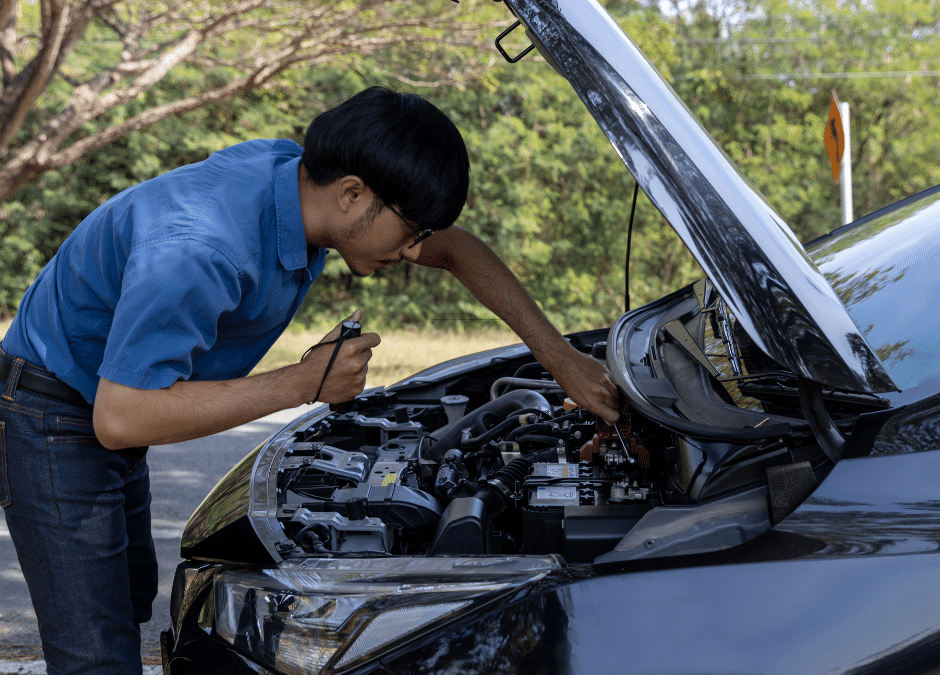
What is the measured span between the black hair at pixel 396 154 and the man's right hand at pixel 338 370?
297mm

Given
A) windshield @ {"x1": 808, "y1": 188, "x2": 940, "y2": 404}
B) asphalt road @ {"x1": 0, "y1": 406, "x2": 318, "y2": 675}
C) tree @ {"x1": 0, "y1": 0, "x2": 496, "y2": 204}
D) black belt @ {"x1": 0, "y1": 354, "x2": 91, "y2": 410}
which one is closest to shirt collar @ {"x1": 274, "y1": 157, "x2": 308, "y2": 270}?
black belt @ {"x1": 0, "y1": 354, "x2": 91, "y2": 410}

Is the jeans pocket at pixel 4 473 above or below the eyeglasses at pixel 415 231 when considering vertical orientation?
below

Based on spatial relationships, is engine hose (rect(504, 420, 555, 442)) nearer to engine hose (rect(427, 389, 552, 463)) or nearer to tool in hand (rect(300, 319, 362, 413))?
engine hose (rect(427, 389, 552, 463))

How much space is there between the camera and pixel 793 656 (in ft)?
3.91

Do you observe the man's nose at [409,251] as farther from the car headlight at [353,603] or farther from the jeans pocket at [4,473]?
the jeans pocket at [4,473]

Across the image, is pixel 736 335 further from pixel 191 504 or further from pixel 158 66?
pixel 158 66

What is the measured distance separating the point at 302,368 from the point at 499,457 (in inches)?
30.6

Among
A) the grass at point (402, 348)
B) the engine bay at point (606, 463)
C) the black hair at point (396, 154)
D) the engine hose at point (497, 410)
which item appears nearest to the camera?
the engine bay at point (606, 463)

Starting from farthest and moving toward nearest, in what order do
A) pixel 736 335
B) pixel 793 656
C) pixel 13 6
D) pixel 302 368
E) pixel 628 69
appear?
pixel 13 6
pixel 736 335
pixel 302 368
pixel 628 69
pixel 793 656

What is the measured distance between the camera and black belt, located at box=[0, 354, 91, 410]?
177 cm

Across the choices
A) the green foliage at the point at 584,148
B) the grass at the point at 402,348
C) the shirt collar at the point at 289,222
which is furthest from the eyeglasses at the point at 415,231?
the green foliage at the point at 584,148

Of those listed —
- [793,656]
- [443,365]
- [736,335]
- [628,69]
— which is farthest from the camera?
[443,365]

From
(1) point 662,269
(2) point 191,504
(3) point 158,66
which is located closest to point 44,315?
(2) point 191,504

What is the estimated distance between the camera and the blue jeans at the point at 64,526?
5.86 feet
